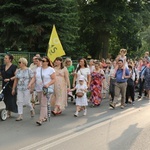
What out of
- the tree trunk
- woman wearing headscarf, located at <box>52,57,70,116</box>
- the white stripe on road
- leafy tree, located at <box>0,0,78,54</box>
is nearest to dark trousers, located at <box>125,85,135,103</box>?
the white stripe on road

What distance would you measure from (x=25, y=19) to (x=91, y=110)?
950 centimetres

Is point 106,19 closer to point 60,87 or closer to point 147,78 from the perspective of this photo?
point 147,78

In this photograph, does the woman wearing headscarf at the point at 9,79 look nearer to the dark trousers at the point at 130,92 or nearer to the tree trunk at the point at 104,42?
the dark trousers at the point at 130,92

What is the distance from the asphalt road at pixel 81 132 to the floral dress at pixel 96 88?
1.53m

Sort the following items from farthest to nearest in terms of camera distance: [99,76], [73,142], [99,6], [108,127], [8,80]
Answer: [99,6] < [99,76] < [8,80] < [108,127] < [73,142]

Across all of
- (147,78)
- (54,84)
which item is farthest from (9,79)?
(147,78)

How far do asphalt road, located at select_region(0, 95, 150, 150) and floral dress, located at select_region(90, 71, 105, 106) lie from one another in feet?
5.03

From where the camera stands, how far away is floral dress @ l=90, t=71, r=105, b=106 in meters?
12.6

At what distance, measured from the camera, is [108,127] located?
8.70 metres

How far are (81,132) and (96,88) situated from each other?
189 inches

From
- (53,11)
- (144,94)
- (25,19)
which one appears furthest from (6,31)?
(144,94)

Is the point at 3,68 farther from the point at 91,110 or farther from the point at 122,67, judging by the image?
the point at 122,67

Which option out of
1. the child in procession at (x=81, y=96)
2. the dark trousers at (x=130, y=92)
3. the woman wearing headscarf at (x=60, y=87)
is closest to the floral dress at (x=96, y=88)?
the dark trousers at (x=130, y=92)

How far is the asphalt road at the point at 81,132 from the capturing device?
6.91 meters
